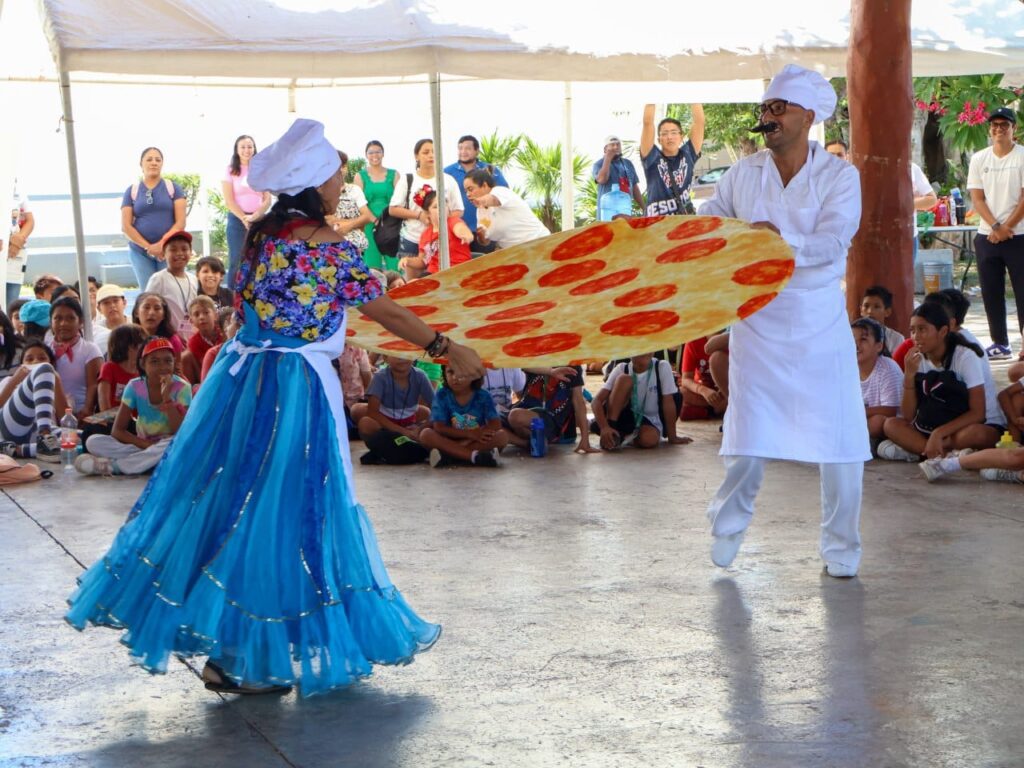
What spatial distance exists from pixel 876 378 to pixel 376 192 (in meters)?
5.44

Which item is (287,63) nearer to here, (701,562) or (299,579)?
(701,562)

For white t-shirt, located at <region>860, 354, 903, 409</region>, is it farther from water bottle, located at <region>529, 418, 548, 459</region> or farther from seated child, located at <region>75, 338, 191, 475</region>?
seated child, located at <region>75, 338, 191, 475</region>

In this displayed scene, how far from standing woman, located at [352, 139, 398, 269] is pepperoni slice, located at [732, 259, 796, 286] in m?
7.59

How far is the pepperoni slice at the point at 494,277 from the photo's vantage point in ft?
16.9

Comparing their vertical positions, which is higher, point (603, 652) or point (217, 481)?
point (217, 481)

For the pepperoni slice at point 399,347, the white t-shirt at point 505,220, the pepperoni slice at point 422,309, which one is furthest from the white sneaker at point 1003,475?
the white t-shirt at point 505,220

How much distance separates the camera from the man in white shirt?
33.6 feet

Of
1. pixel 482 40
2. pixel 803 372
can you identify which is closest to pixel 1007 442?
pixel 803 372

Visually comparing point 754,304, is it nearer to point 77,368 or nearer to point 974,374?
point 974,374

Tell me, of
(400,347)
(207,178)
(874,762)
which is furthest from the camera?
(207,178)

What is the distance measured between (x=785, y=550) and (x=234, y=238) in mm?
7430

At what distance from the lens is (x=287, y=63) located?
9461mm

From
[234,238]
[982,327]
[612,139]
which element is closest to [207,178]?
[234,238]

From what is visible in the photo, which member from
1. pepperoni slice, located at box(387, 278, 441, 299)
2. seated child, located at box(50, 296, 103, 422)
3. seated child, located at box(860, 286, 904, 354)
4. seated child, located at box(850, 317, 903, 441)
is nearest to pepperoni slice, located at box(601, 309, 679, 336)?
pepperoni slice, located at box(387, 278, 441, 299)
